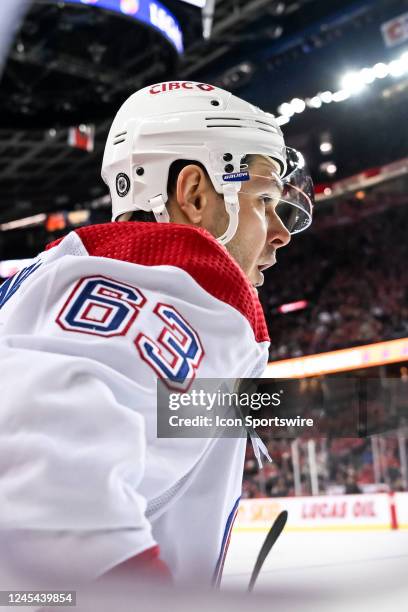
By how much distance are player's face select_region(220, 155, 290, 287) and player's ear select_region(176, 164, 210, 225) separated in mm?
56

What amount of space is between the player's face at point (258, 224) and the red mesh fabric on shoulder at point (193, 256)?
0.96ft

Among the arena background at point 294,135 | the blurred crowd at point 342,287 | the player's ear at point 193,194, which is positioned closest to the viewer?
the player's ear at point 193,194

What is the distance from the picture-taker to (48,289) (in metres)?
0.51

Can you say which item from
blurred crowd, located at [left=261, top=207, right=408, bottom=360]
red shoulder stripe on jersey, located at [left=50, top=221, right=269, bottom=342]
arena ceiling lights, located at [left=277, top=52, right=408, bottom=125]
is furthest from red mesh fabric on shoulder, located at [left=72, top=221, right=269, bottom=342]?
blurred crowd, located at [left=261, top=207, right=408, bottom=360]

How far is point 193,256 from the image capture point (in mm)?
545

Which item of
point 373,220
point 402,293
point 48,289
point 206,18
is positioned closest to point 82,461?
point 48,289

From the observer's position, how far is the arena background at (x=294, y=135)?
5422 mm

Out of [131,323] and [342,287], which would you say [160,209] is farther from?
[342,287]

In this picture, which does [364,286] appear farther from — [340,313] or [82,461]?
[82,461]

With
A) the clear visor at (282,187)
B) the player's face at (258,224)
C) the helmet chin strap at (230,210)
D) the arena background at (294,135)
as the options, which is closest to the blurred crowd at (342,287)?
the arena background at (294,135)

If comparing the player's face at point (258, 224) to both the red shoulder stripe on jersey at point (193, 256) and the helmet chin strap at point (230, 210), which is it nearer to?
the helmet chin strap at point (230, 210)

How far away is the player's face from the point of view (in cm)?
87

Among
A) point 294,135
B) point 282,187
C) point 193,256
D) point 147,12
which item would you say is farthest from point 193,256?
point 294,135

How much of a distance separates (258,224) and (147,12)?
4490 millimetres
